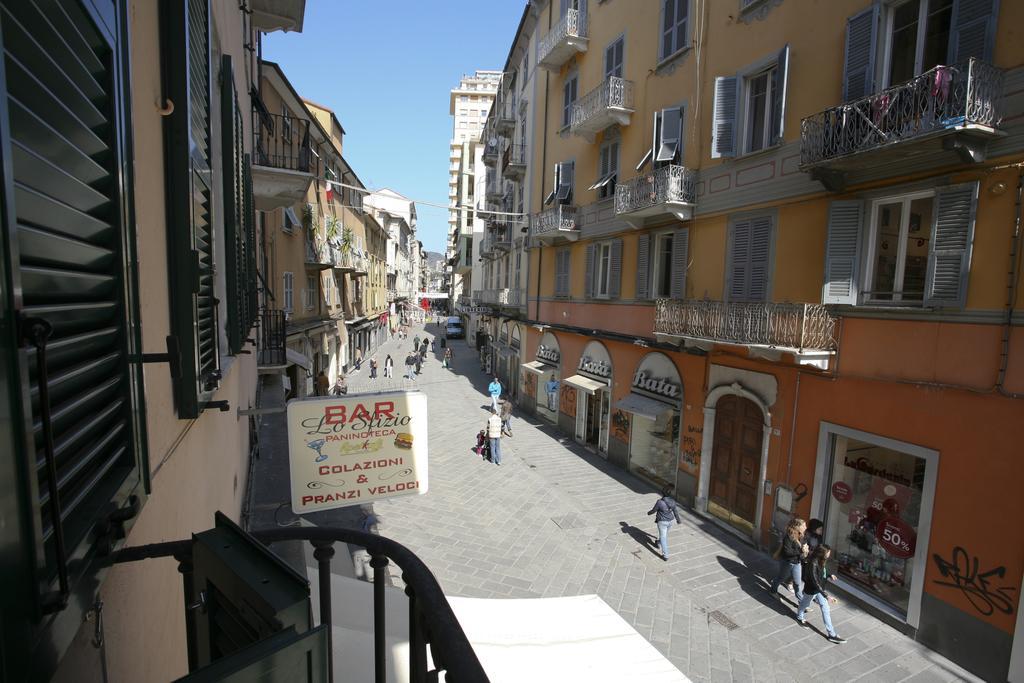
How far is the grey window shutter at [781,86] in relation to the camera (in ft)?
32.7

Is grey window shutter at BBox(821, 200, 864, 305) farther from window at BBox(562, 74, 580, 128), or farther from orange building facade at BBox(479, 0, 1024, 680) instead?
window at BBox(562, 74, 580, 128)

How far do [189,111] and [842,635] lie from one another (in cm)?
1047

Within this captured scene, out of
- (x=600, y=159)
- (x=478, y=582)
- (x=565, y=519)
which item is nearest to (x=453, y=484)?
(x=565, y=519)

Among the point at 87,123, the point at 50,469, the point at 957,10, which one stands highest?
the point at 957,10

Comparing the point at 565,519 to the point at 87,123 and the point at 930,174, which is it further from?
the point at 87,123

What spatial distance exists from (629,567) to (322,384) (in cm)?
1677

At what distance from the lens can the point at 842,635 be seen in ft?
26.9

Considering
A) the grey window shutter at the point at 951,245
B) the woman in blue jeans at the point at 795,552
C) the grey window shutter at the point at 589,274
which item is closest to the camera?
the grey window shutter at the point at 951,245

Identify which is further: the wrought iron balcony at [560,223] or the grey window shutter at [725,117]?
the wrought iron balcony at [560,223]

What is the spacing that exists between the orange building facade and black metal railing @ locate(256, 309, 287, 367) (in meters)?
9.04

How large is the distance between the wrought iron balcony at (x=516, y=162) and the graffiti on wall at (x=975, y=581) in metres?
21.0

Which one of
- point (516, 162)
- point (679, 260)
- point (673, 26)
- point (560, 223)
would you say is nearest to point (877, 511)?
point (679, 260)

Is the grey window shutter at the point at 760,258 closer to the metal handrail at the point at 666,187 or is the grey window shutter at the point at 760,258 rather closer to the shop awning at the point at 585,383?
the metal handrail at the point at 666,187

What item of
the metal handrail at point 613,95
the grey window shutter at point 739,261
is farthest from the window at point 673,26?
the grey window shutter at point 739,261
